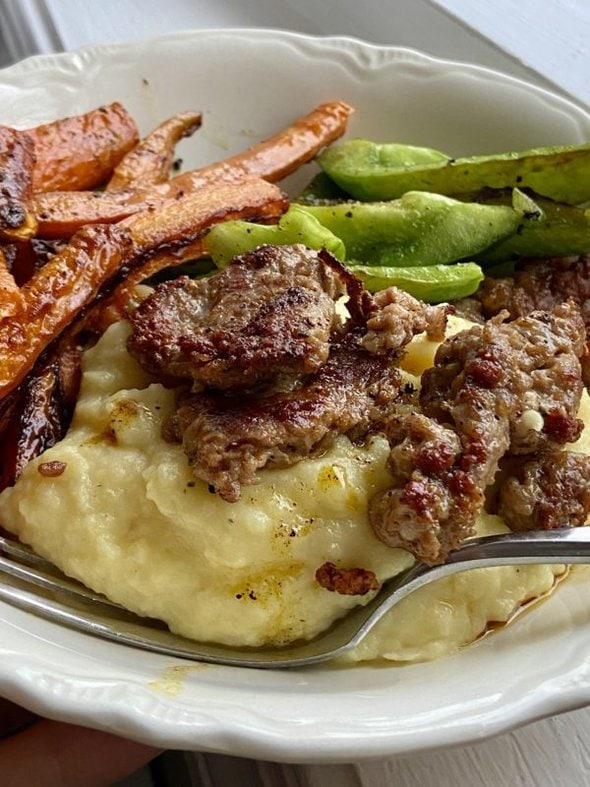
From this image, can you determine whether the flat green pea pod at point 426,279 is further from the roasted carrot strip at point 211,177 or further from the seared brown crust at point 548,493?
the seared brown crust at point 548,493

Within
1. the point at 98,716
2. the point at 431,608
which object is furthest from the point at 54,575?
the point at 431,608

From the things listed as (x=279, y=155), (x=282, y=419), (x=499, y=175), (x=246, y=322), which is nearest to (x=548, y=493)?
(x=282, y=419)

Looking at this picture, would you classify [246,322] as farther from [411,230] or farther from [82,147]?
[82,147]

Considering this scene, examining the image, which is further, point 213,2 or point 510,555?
point 213,2

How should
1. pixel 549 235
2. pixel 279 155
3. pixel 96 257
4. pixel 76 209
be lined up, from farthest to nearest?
pixel 279 155
pixel 549 235
pixel 76 209
pixel 96 257

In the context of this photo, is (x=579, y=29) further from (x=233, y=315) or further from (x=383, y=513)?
(x=383, y=513)

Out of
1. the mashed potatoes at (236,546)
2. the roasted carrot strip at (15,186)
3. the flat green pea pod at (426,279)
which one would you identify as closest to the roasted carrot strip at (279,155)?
the roasted carrot strip at (15,186)
